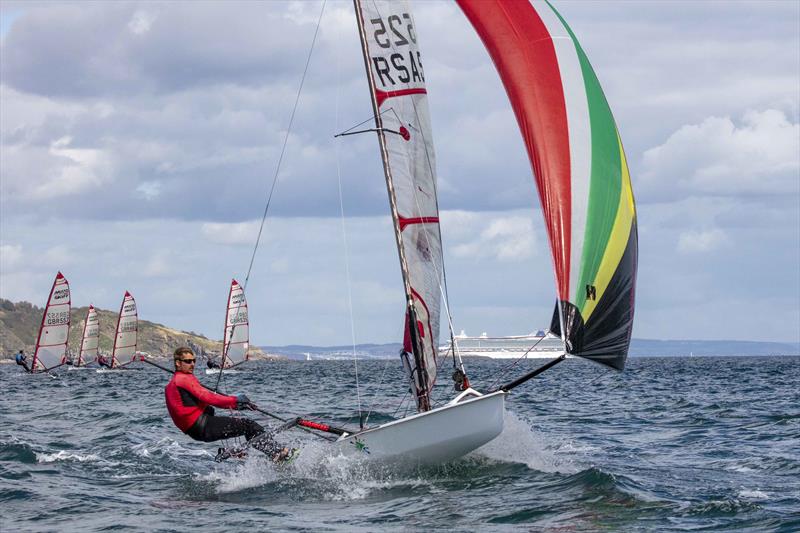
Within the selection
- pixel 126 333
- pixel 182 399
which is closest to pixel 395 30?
pixel 182 399

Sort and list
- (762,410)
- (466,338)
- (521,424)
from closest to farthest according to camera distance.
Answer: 1. (521,424)
2. (762,410)
3. (466,338)

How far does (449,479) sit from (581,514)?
237cm

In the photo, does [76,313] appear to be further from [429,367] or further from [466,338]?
[429,367]

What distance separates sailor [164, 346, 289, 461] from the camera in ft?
43.3

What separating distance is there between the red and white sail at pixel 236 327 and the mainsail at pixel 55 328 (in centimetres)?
854

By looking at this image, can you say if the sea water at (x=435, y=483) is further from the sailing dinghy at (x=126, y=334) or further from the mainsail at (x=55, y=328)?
the sailing dinghy at (x=126, y=334)

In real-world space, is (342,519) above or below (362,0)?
below

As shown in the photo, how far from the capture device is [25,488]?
13.4 m

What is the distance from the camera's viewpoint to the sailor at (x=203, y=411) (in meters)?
13.2

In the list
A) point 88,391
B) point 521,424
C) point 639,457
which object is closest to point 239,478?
point 521,424

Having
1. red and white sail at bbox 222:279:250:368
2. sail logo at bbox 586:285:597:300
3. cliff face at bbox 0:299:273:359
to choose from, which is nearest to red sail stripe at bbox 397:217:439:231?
sail logo at bbox 586:285:597:300

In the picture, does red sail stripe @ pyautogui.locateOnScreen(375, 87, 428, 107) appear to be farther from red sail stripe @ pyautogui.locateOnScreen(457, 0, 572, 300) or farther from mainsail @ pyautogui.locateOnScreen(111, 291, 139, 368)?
mainsail @ pyautogui.locateOnScreen(111, 291, 139, 368)

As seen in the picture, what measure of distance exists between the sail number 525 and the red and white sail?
43.4 meters

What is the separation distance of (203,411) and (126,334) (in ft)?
176
